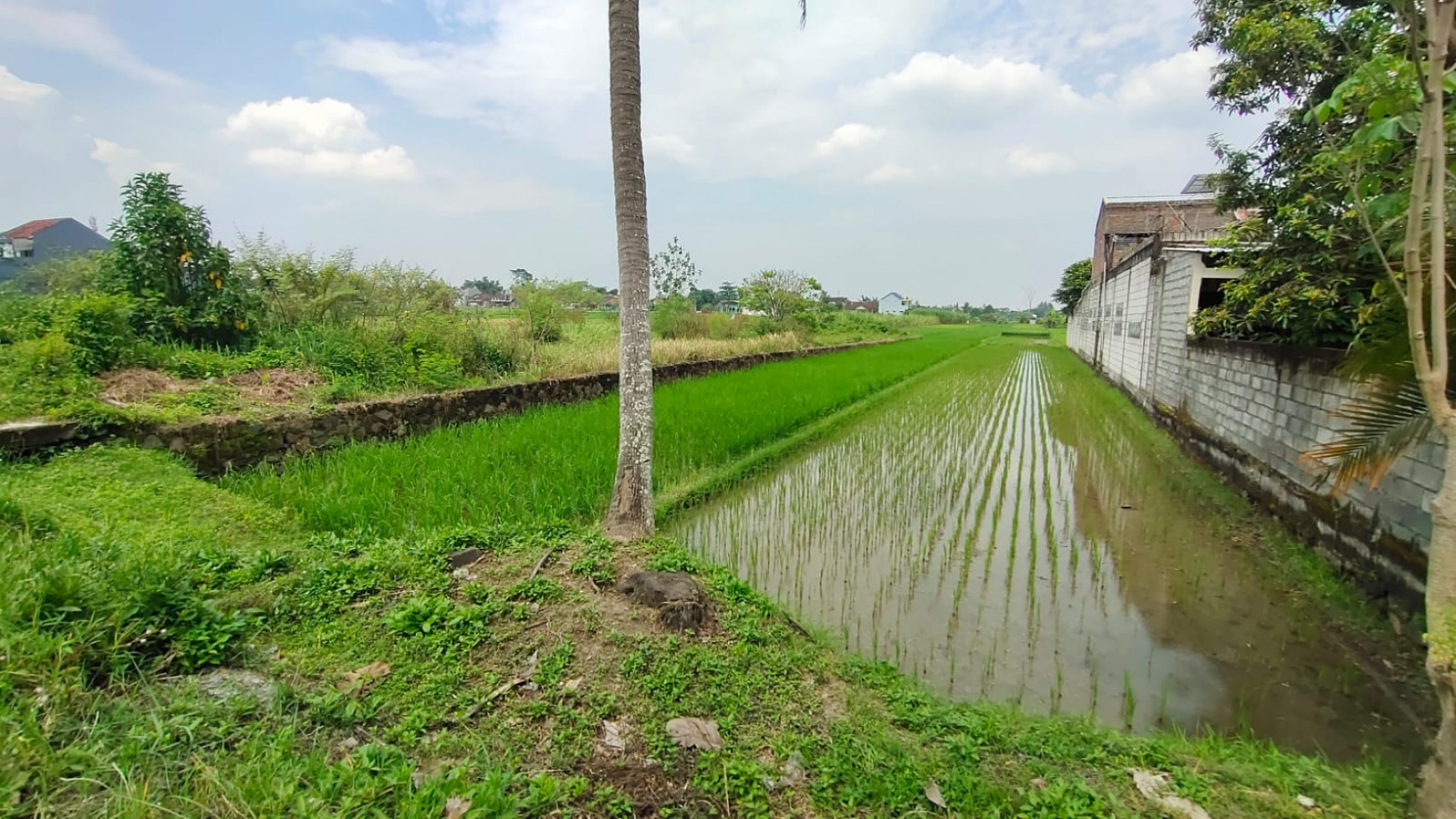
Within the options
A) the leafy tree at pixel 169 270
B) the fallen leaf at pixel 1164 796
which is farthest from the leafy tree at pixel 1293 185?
the leafy tree at pixel 169 270

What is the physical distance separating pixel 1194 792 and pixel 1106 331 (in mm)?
17696

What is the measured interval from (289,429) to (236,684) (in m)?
4.19

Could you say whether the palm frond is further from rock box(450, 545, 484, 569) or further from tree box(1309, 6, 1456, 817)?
rock box(450, 545, 484, 569)

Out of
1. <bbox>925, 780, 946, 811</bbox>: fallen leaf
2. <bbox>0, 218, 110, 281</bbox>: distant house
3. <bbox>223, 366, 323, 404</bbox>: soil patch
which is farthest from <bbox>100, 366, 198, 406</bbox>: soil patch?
<bbox>925, 780, 946, 811</bbox>: fallen leaf

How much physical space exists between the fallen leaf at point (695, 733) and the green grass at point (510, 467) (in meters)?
2.29

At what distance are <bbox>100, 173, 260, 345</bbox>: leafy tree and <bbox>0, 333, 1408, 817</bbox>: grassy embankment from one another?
4.18 m

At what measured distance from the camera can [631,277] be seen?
12.0 ft

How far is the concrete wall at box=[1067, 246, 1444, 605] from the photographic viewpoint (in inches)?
134

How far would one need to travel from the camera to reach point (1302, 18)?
5.92 meters

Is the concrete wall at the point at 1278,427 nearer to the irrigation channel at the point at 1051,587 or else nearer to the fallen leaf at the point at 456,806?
the irrigation channel at the point at 1051,587

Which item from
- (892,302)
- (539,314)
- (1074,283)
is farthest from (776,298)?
(892,302)

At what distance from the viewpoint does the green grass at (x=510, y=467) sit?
418cm

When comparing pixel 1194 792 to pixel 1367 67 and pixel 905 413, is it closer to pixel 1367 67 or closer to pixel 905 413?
pixel 1367 67

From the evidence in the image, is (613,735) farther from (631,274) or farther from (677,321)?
(677,321)
